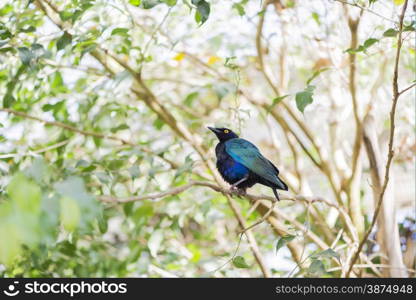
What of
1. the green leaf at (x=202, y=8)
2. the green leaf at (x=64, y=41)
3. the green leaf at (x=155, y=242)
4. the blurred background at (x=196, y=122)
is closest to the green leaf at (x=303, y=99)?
the blurred background at (x=196, y=122)

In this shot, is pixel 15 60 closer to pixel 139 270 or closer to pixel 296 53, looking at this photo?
pixel 139 270

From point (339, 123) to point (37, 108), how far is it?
2.45 metres

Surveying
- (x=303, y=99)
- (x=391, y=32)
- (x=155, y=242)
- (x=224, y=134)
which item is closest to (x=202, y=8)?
(x=303, y=99)

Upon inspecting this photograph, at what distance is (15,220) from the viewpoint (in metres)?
1.07

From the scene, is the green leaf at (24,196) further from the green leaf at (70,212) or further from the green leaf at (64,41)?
the green leaf at (64,41)

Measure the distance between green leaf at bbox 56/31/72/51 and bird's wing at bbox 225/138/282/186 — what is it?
3.73 ft

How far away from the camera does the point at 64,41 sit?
3.04m

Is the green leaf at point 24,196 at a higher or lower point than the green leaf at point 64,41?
lower

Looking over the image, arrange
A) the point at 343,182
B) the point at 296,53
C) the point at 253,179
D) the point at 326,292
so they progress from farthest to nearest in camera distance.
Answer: the point at 296,53 < the point at 343,182 < the point at 253,179 < the point at 326,292

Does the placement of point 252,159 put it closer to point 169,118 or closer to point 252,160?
point 252,160

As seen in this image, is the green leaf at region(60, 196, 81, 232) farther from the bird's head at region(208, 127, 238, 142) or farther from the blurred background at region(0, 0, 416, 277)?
the bird's head at region(208, 127, 238, 142)

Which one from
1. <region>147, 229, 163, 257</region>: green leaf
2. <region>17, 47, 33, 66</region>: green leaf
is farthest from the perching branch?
<region>17, 47, 33, 66</region>: green leaf

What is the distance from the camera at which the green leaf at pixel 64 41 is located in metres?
3.03

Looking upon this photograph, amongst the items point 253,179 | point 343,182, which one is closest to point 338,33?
point 343,182
